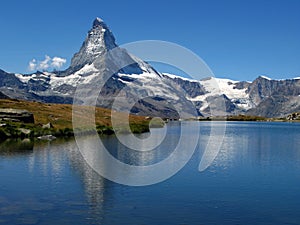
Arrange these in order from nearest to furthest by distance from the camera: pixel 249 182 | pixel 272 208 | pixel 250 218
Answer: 1. pixel 250 218
2. pixel 272 208
3. pixel 249 182

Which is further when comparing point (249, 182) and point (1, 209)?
point (249, 182)

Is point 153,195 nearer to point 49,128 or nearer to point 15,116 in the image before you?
point 49,128

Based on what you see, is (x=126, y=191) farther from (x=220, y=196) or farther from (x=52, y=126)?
(x=52, y=126)

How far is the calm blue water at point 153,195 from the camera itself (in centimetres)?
4290

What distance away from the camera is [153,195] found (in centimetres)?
5334

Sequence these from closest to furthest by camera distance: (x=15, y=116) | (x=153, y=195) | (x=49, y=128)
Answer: (x=153, y=195), (x=49, y=128), (x=15, y=116)

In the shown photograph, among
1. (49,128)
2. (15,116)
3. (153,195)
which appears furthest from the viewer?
(15,116)

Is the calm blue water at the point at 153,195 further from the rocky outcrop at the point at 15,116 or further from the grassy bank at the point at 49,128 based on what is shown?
the rocky outcrop at the point at 15,116

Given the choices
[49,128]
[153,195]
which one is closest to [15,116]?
[49,128]

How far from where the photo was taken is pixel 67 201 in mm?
49031

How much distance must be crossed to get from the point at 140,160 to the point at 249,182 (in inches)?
1134

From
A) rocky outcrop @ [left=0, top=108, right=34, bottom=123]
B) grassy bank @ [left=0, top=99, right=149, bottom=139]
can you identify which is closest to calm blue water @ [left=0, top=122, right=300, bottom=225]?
grassy bank @ [left=0, top=99, right=149, bottom=139]

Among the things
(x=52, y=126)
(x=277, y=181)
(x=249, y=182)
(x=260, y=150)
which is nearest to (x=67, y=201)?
(x=249, y=182)

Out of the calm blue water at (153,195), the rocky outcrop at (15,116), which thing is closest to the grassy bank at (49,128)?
the rocky outcrop at (15,116)
